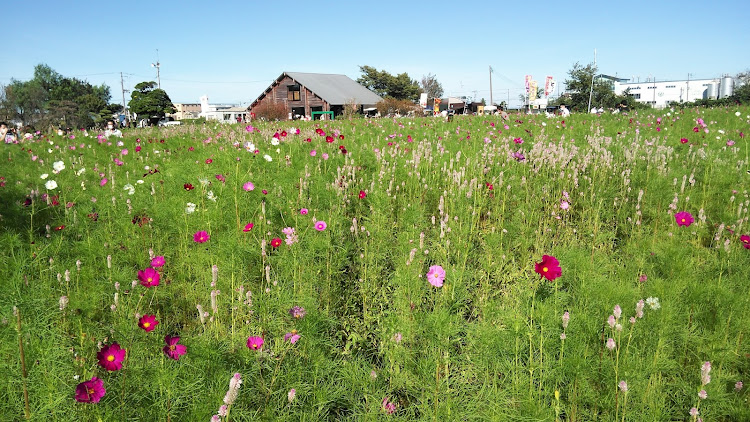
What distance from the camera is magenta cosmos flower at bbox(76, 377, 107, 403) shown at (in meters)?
1.30

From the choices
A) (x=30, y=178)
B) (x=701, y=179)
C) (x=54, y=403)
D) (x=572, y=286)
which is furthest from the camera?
(x=30, y=178)

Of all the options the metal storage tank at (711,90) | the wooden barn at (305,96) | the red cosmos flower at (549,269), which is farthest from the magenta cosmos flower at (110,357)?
the metal storage tank at (711,90)

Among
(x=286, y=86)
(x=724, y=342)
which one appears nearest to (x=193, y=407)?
(x=724, y=342)

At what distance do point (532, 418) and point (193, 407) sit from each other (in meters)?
1.30

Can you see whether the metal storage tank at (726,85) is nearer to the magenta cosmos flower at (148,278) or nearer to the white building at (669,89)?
the white building at (669,89)

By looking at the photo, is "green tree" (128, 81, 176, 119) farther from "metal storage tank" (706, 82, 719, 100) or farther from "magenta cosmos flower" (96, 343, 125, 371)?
"metal storage tank" (706, 82, 719, 100)

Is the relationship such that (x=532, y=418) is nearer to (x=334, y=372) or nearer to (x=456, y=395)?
(x=456, y=395)

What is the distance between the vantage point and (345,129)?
10852 millimetres

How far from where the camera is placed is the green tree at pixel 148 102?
1930 inches

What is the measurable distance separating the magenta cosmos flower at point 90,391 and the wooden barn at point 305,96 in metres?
44.0

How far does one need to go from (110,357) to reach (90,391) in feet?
0.38

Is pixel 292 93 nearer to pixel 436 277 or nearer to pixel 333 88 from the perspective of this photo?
pixel 333 88

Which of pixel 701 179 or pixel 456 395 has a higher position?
pixel 701 179

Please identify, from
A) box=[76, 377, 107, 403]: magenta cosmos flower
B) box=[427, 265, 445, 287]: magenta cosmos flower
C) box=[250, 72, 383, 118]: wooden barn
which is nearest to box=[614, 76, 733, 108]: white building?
box=[250, 72, 383, 118]: wooden barn
